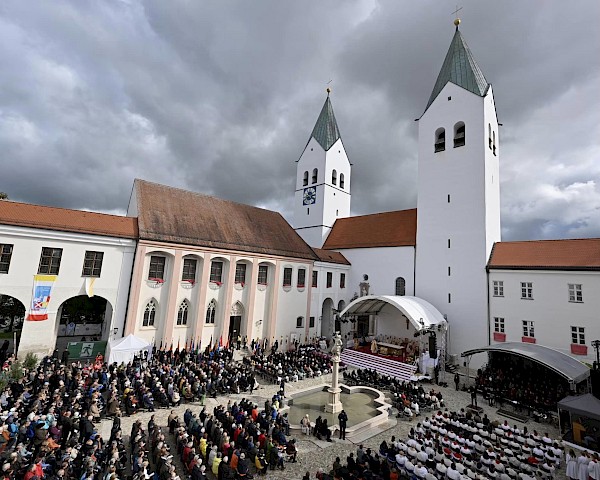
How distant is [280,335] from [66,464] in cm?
1890

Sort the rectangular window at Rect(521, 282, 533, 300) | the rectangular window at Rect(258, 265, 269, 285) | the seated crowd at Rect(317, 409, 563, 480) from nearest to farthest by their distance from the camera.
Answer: the seated crowd at Rect(317, 409, 563, 480)
the rectangular window at Rect(521, 282, 533, 300)
the rectangular window at Rect(258, 265, 269, 285)

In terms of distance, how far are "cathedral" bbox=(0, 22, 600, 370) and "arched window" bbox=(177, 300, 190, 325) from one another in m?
0.07

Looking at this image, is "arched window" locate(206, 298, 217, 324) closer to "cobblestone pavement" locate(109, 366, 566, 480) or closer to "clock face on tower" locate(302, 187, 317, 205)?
"cobblestone pavement" locate(109, 366, 566, 480)

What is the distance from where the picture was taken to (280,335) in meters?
25.6

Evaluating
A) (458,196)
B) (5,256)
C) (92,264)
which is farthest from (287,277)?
(5,256)

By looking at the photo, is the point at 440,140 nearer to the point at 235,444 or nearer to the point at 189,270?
the point at 189,270

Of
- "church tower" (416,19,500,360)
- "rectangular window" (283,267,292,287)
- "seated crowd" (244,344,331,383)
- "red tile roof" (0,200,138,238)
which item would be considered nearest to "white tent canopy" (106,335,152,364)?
"red tile roof" (0,200,138,238)

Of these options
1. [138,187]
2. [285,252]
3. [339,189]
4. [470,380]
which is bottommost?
[470,380]

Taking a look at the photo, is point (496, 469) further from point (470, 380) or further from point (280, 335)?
point (280, 335)

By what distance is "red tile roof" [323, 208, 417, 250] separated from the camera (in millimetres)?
28719

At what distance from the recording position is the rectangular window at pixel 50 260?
16.9 metres

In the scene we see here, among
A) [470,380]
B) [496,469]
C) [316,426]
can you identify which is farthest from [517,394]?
[316,426]

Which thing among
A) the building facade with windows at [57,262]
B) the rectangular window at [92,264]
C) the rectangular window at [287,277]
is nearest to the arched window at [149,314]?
the building facade with windows at [57,262]

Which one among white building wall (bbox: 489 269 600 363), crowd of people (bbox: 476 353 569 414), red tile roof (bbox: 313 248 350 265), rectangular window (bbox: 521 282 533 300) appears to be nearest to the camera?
crowd of people (bbox: 476 353 569 414)
